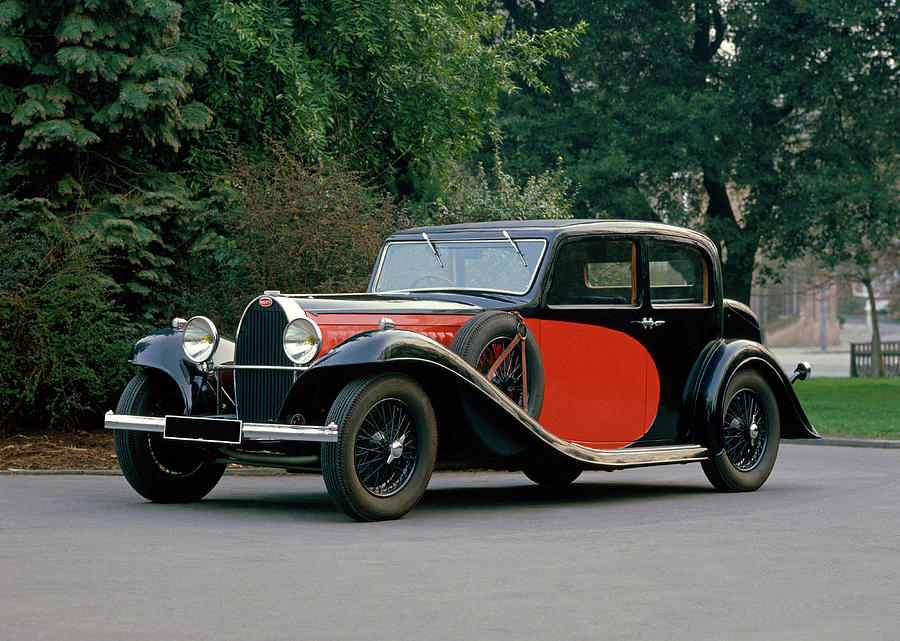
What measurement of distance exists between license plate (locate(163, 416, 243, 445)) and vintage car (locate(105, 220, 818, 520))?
0.01 m

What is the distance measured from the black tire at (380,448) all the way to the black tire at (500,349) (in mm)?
627

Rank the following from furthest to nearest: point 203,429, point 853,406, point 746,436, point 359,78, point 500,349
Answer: point 853,406 → point 359,78 → point 746,436 → point 500,349 → point 203,429

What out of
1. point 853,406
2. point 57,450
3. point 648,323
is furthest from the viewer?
point 853,406

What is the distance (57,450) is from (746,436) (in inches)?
261

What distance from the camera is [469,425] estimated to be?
9.48 metres

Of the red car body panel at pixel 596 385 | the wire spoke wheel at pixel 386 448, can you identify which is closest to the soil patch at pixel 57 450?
the wire spoke wheel at pixel 386 448

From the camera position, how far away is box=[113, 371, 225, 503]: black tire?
9984 mm

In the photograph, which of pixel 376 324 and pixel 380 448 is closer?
pixel 380 448

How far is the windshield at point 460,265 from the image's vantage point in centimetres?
1052

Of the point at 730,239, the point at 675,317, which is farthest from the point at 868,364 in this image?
the point at 675,317

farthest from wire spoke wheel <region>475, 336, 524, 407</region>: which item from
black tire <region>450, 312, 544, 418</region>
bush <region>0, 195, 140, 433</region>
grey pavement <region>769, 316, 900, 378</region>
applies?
grey pavement <region>769, 316, 900, 378</region>

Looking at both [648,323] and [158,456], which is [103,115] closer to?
[158,456]

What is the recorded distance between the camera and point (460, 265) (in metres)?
10.9

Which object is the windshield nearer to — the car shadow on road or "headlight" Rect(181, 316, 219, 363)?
the car shadow on road
